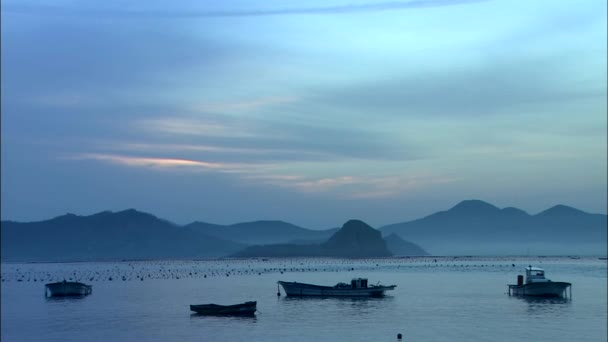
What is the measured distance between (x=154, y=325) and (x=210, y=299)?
29607 mm

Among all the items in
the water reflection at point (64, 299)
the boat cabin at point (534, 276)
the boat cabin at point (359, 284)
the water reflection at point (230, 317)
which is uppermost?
the boat cabin at point (534, 276)

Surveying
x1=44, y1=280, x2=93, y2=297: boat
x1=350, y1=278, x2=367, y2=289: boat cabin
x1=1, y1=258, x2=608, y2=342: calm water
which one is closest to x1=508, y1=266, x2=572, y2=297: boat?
x1=1, y1=258, x2=608, y2=342: calm water

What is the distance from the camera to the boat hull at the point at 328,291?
93.2 metres

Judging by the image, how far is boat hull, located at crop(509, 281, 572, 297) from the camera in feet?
298

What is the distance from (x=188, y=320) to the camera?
2717 inches

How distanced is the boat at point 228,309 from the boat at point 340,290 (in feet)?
76.9

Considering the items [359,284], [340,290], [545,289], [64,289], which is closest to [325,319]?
[340,290]

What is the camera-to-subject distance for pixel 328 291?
93.8 metres

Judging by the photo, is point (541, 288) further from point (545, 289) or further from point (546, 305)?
point (546, 305)

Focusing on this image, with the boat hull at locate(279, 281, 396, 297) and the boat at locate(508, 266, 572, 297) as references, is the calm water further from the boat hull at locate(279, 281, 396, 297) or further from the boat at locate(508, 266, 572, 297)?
the boat hull at locate(279, 281, 396, 297)

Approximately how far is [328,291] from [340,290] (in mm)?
1619

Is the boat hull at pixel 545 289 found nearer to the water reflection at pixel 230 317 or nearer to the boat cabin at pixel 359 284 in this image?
the boat cabin at pixel 359 284

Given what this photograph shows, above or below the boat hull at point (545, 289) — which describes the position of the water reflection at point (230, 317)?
below

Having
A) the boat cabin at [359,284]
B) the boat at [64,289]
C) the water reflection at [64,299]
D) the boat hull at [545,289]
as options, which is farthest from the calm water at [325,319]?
the boat at [64,289]
